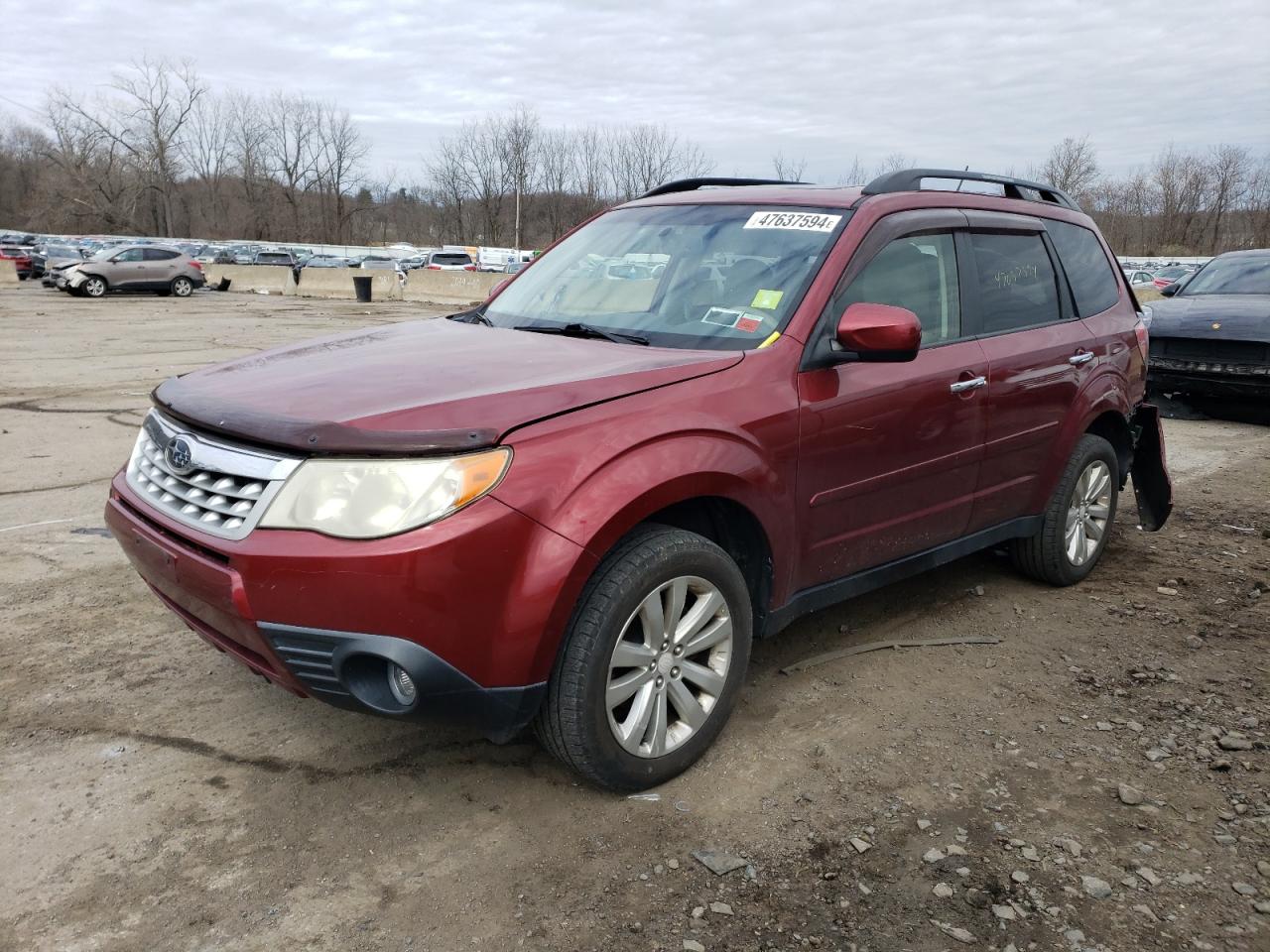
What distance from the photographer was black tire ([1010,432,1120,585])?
175 inches

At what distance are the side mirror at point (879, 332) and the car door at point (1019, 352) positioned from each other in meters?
0.93

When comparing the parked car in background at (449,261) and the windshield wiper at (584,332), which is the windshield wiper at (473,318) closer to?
the windshield wiper at (584,332)

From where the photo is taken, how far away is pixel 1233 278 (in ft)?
34.0

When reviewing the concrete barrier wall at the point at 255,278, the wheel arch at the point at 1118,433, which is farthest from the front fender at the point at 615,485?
the concrete barrier wall at the point at 255,278

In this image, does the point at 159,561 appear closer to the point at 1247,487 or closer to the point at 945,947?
the point at 945,947

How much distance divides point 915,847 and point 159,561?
2249 mm

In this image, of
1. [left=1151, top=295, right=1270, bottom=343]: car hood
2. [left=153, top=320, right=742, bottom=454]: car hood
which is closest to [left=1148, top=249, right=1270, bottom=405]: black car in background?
[left=1151, top=295, right=1270, bottom=343]: car hood

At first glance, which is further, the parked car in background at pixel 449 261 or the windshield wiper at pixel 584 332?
the parked car in background at pixel 449 261

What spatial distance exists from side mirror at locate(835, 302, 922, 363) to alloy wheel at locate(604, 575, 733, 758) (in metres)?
0.91

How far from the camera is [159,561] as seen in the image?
2.70 m

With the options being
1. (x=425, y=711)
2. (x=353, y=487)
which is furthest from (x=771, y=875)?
(x=353, y=487)

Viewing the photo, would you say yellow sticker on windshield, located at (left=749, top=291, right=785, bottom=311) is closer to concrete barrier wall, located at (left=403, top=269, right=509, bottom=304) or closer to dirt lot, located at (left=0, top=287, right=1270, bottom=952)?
dirt lot, located at (left=0, top=287, right=1270, bottom=952)

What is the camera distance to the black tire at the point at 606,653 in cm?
257

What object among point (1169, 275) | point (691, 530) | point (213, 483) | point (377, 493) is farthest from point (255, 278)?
point (377, 493)
